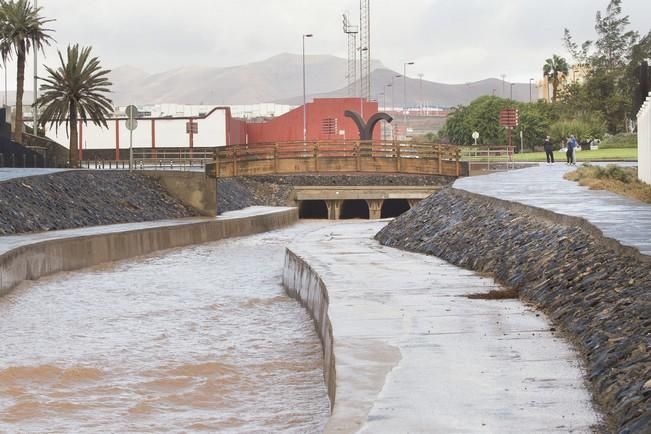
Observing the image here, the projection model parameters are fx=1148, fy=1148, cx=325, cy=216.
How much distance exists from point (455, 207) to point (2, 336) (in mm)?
11875

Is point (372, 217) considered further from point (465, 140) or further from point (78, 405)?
point (465, 140)

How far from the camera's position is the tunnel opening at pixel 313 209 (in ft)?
233

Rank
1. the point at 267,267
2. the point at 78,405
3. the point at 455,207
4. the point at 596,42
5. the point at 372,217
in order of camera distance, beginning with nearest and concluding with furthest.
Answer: the point at 78,405
the point at 455,207
the point at 267,267
the point at 372,217
the point at 596,42

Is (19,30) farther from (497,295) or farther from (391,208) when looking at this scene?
(497,295)

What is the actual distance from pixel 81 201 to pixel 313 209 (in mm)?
37231

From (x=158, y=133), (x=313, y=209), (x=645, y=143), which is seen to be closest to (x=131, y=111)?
(x=645, y=143)

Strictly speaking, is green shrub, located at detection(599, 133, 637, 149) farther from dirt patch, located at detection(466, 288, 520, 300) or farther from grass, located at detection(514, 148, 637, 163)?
dirt patch, located at detection(466, 288, 520, 300)

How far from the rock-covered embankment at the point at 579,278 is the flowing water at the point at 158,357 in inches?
102

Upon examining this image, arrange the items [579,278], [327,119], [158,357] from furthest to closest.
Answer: [327,119] → [158,357] → [579,278]

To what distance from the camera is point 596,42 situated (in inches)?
5472

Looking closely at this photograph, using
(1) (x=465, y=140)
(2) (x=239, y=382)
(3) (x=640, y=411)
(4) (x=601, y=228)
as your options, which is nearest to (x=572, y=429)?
(3) (x=640, y=411)

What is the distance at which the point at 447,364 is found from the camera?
30.6 feet

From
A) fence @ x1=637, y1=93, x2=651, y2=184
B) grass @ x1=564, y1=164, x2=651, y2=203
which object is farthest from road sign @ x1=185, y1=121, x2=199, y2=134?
fence @ x1=637, y1=93, x2=651, y2=184

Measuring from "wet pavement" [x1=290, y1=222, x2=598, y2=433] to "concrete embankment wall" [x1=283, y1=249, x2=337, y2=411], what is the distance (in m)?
0.23
